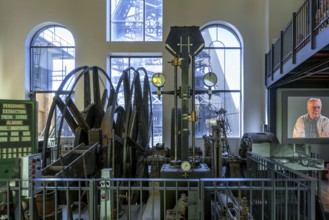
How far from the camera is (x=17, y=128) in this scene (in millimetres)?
4918

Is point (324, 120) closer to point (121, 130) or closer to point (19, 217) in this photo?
point (121, 130)

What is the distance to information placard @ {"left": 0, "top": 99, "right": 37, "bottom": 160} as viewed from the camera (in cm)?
478

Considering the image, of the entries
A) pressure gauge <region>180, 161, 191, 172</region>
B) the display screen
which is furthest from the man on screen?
pressure gauge <region>180, 161, 191, 172</region>

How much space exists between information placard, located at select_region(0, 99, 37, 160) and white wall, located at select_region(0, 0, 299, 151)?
456 centimetres

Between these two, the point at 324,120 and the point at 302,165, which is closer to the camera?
the point at 302,165

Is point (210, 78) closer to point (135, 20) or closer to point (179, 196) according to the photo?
point (179, 196)

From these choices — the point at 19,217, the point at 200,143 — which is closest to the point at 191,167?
the point at 19,217

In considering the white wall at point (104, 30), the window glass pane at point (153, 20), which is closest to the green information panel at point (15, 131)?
the white wall at point (104, 30)

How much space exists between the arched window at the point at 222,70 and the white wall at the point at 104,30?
41cm

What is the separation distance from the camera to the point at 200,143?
30.4 ft

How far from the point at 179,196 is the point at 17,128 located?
10.1ft

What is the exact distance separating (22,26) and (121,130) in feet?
18.8

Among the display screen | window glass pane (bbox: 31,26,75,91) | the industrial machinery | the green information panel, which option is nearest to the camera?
the industrial machinery

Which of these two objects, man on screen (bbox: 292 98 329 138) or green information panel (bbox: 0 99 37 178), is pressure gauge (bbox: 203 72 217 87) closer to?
green information panel (bbox: 0 99 37 178)
